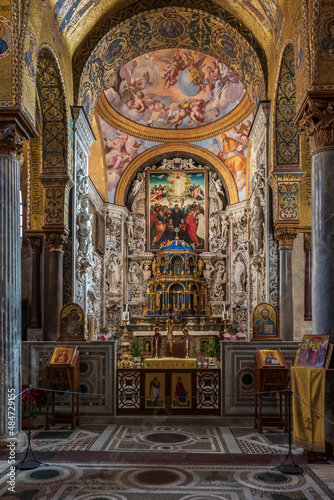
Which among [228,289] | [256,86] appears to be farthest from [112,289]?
[256,86]

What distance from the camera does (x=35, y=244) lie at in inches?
555

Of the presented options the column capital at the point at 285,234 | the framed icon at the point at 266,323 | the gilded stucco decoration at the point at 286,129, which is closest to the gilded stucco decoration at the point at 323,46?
the gilded stucco decoration at the point at 286,129

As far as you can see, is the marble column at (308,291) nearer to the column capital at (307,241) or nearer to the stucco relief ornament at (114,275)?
the column capital at (307,241)

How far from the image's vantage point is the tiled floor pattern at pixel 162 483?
570 cm

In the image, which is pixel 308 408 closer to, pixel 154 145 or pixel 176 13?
pixel 176 13

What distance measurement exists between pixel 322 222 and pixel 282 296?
16.6 feet

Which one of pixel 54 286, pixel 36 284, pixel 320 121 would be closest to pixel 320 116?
pixel 320 121

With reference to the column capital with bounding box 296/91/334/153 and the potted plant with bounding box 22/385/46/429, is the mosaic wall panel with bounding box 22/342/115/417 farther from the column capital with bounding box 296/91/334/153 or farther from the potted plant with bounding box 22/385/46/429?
the column capital with bounding box 296/91/334/153

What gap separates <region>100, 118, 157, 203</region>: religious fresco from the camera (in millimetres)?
22656

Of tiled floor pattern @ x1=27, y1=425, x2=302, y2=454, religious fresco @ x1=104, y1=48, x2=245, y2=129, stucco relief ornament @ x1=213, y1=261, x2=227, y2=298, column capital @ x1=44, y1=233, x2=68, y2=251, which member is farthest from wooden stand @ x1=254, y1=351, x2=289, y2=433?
religious fresco @ x1=104, y1=48, x2=245, y2=129

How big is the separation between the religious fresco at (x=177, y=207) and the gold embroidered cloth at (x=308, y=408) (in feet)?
54.9

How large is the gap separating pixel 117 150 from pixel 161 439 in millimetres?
16664

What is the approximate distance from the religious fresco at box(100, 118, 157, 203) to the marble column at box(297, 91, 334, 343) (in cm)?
1554

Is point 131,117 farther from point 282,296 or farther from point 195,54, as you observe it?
point 282,296
